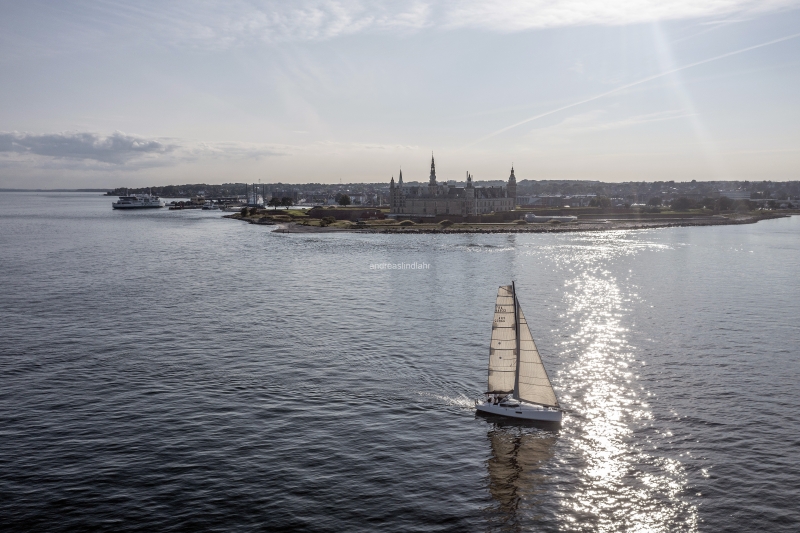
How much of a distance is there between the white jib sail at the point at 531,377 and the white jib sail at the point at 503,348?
1.62 ft

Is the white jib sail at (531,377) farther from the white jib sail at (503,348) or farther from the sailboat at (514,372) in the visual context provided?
the white jib sail at (503,348)

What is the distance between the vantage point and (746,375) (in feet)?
138

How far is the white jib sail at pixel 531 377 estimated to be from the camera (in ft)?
115

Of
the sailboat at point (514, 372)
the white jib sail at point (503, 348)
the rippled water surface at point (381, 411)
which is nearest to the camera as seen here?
the rippled water surface at point (381, 411)

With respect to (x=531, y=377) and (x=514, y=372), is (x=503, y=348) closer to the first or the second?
(x=514, y=372)

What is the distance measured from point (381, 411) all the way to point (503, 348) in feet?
26.3

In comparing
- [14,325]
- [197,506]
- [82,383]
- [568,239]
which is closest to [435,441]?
[197,506]

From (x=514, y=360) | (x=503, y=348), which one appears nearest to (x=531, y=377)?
(x=514, y=360)

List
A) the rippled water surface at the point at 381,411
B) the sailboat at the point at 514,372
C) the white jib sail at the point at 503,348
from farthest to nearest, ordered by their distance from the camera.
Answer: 1. the white jib sail at the point at 503,348
2. the sailboat at the point at 514,372
3. the rippled water surface at the point at 381,411

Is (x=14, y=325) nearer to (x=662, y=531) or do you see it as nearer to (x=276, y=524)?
(x=276, y=524)

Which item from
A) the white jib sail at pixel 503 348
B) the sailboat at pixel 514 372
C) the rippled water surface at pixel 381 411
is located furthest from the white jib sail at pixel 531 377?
the rippled water surface at pixel 381 411

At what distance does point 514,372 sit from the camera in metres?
35.9

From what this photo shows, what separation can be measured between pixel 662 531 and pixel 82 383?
115 ft

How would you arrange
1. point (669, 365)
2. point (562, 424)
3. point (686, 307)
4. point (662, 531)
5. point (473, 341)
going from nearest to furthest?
point (662, 531)
point (562, 424)
point (669, 365)
point (473, 341)
point (686, 307)
